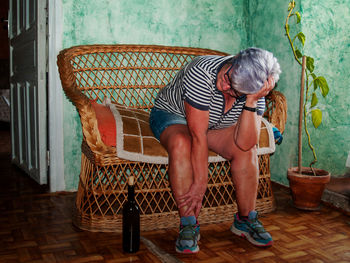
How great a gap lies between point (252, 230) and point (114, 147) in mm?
696

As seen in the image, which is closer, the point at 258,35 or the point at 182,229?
the point at 182,229

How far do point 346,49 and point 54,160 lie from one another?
1921 mm

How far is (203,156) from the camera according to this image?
1453 millimetres

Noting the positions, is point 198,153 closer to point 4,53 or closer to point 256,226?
point 256,226

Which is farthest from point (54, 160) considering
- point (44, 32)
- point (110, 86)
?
point (44, 32)

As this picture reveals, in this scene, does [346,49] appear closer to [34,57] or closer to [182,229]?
[182,229]

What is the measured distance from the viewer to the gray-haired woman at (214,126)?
4.55 ft

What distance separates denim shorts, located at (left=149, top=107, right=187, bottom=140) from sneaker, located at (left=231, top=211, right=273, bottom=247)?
50 cm

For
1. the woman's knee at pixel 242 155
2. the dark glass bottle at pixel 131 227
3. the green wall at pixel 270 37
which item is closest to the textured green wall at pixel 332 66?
the green wall at pixel 270 37

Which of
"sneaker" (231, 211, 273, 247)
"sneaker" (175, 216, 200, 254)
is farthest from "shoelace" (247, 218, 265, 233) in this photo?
"sneaker" (175, 216, 200, 254)

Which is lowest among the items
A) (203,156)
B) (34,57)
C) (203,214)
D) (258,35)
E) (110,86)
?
(203,214)

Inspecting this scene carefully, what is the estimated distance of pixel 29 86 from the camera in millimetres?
2598

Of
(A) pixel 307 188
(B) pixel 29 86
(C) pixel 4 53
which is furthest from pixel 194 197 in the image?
(C) pixel 4 53

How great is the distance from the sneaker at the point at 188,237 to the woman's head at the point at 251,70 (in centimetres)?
57
